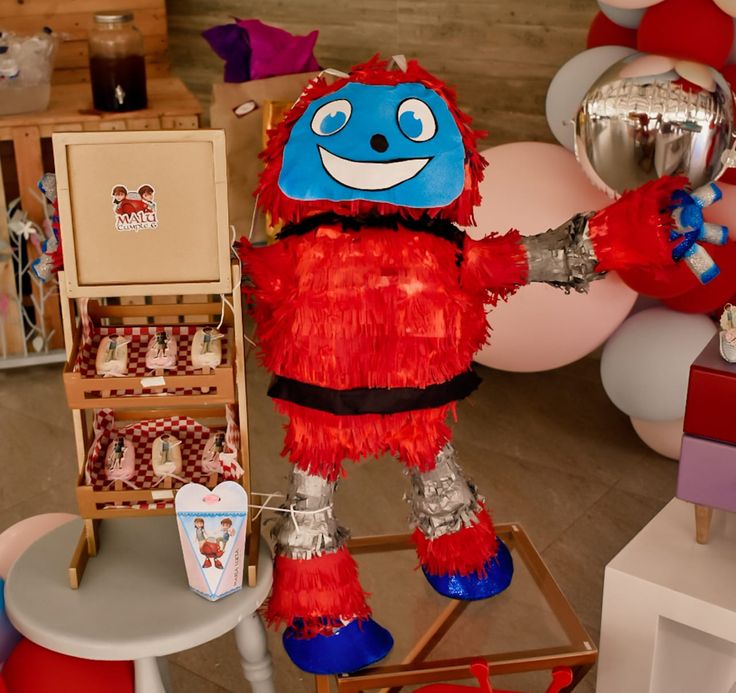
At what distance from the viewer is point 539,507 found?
2.29 m

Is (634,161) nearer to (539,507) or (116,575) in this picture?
(539,507)

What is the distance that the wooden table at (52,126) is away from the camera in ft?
9.07

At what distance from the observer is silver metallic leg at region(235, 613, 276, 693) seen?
141 cm

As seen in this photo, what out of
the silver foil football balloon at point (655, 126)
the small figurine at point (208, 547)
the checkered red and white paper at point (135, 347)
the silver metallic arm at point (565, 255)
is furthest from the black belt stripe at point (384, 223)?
the silver foil football balloon at point (655, 126)

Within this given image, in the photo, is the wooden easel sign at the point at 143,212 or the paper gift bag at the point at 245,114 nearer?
the wooden easel sign at the point at 143,212

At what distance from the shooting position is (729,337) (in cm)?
139

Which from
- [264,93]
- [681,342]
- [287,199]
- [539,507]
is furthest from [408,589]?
[264,93]

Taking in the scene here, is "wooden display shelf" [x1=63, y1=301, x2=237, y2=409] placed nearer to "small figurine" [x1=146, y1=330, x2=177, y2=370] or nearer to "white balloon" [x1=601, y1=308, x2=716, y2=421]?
"small figurine" [x1=146, y1=330, x2=177, y2=370]

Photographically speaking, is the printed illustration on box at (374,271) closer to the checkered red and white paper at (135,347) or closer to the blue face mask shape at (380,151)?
the blue face mask shape at (380,151)

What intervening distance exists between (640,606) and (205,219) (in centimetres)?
79

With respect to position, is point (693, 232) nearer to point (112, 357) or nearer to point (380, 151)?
point (380, 151)

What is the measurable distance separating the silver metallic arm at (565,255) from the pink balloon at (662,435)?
1.03m

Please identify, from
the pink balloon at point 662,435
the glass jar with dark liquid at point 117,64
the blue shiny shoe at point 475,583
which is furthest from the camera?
the glass jar with dark liquid at point 117,64

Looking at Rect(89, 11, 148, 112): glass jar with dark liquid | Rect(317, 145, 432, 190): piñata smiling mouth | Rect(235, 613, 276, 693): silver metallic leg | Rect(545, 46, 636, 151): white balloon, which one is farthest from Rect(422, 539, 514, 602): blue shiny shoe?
Rect(89, 11, 148, 112): glass jar with dark liquid
